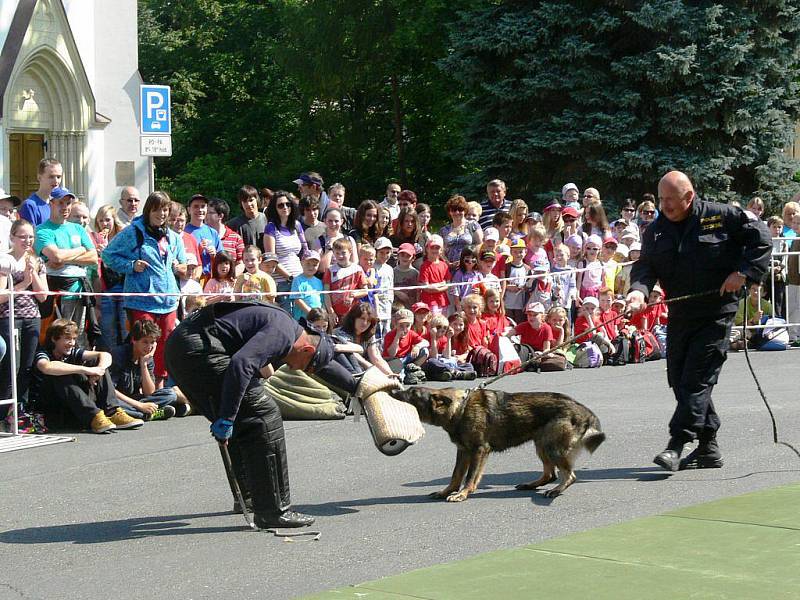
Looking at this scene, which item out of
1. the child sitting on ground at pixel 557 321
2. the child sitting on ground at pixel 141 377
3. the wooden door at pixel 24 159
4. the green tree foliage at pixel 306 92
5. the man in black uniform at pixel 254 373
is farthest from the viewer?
the green tree foliage at pixel 306 92

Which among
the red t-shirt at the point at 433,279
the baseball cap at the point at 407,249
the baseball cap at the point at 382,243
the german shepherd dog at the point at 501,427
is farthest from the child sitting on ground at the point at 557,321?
the german shepherd dog at the point at 501,427

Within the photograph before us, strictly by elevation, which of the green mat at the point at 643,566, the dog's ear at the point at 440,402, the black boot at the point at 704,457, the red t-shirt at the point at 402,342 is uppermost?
the red t-shirt at the point at 402,342

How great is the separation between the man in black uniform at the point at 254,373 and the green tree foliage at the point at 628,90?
1921cm

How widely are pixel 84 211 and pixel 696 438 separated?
6.90m

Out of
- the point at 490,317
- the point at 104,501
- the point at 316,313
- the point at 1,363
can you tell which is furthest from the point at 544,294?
the point at 104,501

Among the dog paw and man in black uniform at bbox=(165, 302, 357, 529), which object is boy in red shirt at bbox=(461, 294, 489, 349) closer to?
the dog paw

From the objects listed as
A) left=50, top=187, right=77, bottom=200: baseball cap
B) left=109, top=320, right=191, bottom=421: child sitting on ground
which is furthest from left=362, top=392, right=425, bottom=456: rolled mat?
left=50, top=187, right=77, bottom=200: baseball cap

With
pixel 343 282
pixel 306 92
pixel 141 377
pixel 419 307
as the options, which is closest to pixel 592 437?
pixel 141 377

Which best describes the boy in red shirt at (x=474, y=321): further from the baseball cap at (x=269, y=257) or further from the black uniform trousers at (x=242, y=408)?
the black uniform trousers at (x=242, y=408)

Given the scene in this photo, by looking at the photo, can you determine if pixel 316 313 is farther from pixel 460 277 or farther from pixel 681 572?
pixel 681 572

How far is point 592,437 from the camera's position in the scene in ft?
26.5

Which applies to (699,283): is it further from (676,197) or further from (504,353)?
(504,353)

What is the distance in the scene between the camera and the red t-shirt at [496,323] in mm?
14523

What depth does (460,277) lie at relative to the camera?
48.4 feet
